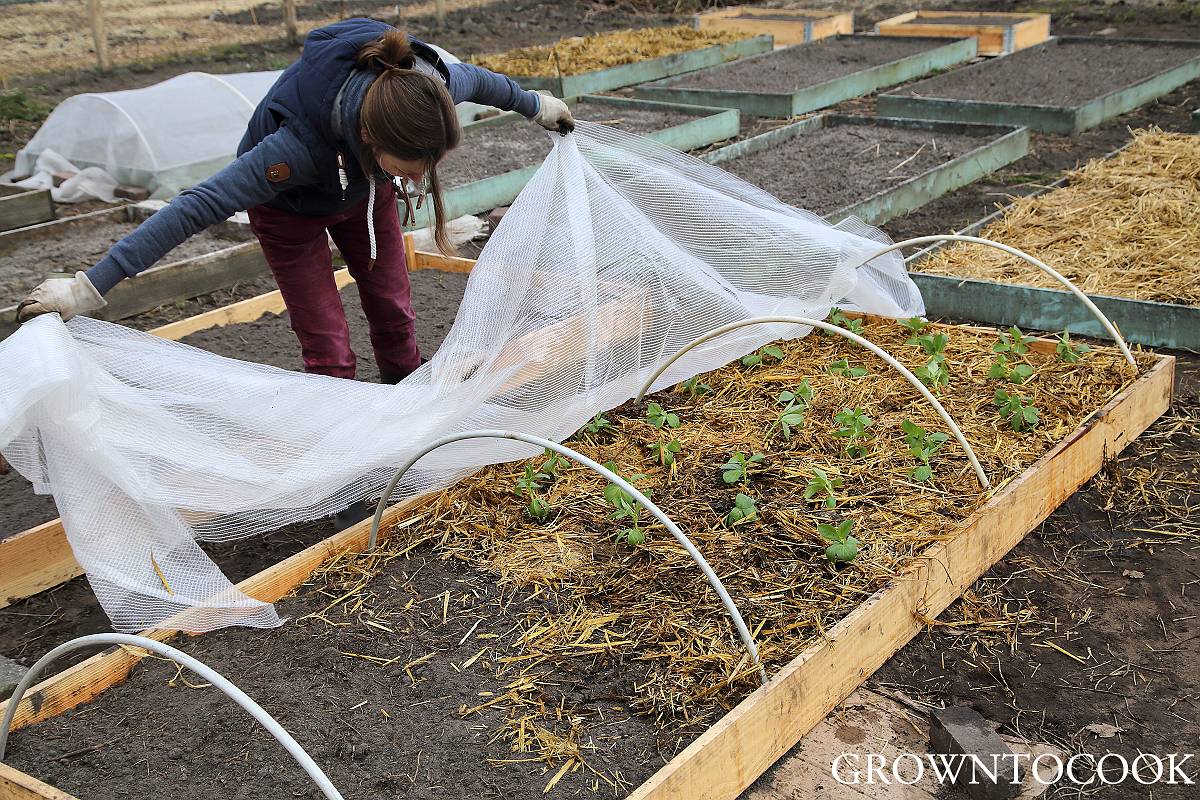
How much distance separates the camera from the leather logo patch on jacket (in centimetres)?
258

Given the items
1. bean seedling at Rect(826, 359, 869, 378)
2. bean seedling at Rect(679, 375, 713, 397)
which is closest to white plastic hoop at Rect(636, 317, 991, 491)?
bean seedling at Rect(679, 375, 713, 397)

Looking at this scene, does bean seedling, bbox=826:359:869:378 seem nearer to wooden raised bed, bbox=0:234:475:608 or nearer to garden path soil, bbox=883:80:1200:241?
garden path soil, bbox=883:80:1200:241

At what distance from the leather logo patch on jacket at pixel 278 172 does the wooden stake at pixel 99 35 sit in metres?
8.64

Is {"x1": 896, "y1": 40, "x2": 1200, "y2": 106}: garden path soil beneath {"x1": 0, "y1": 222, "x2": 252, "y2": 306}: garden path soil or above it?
above

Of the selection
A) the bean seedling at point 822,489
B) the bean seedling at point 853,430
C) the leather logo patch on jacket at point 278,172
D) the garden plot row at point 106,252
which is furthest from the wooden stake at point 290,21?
the bean seedling at point 822,489

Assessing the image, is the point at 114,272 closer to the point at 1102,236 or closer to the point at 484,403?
the point at 484,403

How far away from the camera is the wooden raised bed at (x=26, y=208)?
629 cm

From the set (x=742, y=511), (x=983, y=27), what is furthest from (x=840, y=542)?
(x=983, y=27)

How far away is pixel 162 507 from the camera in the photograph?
2.45m

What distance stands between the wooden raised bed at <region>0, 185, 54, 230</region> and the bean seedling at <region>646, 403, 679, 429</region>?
4.71 metres

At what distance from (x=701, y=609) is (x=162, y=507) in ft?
4.23

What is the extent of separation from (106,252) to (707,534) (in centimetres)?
423

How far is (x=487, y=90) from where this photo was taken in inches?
119

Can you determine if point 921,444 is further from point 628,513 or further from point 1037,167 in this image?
point 1037,167
